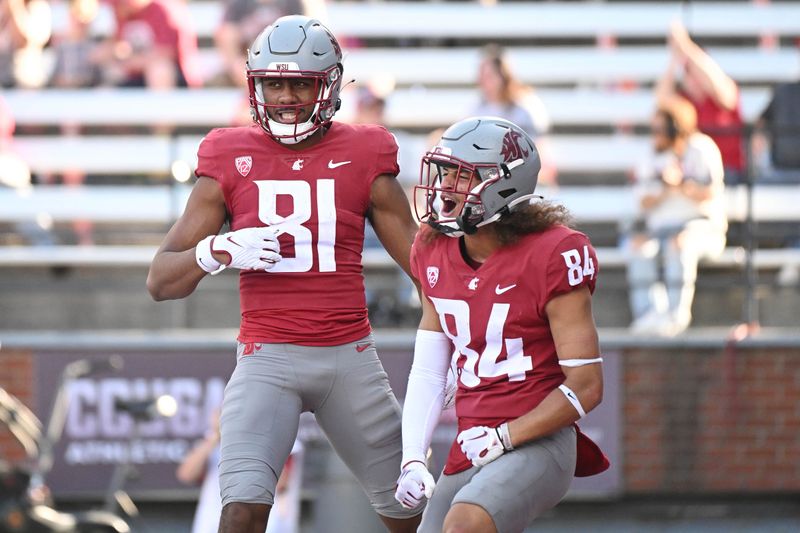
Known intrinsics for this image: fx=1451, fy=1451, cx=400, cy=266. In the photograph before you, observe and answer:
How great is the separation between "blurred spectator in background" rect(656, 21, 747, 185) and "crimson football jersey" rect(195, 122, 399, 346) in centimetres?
474

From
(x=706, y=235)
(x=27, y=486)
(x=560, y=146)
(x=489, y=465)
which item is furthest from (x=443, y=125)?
(x=489, y=465)

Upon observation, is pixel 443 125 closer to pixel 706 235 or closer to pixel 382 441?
pixel 706 235

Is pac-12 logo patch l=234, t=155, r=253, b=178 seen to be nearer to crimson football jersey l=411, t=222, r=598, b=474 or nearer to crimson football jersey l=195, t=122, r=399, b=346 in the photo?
crimson football jersey l=195, t=122, r=399, b=346

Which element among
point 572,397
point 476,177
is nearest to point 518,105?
point 476,177

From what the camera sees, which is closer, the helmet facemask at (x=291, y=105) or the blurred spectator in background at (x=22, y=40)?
the helmet facemask at (x=291, y=105)

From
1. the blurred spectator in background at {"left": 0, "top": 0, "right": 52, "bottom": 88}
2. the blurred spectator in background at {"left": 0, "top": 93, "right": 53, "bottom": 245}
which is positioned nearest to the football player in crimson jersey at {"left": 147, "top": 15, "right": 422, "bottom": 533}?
the blurred spectator in background at {"left": 0, "top": 93, "right": 53, "bottom": 245}

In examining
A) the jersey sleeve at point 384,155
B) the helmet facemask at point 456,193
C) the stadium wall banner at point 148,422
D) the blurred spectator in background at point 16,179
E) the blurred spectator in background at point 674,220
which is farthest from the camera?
the blurred spectator in background at point 16,179

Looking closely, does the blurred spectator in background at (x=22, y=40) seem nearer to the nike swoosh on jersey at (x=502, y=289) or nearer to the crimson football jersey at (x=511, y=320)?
the crimson football jersey at (x=511, y=320)

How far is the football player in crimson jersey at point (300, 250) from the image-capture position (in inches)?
180

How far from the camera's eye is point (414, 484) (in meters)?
4.28

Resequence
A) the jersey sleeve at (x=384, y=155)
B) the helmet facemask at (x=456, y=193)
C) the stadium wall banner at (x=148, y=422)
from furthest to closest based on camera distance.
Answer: the stadium wall banner at (x=148, y=422) → the jersey sleeve at (x=384, y=155) → the helmet facemask at (x=456, y=193)

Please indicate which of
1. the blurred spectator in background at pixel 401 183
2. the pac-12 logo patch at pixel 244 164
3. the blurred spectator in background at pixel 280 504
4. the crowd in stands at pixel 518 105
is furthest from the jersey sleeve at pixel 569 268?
the crowd in stands at pixel 518 105

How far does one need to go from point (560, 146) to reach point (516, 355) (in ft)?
19.2

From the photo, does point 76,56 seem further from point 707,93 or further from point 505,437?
point 505,437
